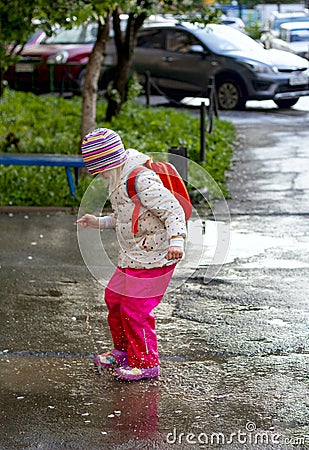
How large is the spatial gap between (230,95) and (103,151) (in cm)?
1464

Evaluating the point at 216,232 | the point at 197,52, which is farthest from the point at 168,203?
the point at 197,52

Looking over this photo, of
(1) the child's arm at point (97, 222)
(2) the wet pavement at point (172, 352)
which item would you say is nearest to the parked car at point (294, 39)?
(2) the wet pavement at point (172, 352)

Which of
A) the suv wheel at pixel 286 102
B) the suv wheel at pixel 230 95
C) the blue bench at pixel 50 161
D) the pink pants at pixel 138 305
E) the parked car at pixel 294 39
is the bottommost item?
the suv wheel at pixel 286 102

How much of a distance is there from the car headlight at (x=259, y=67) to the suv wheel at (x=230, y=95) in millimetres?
439

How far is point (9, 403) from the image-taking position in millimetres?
5020

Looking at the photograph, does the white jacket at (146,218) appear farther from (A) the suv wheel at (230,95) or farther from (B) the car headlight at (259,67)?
(A) the suv wheel at (230,95)

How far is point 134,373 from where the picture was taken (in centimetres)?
532

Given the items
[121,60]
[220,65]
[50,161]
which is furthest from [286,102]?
[50,161]

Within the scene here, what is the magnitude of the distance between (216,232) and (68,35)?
16.7 m

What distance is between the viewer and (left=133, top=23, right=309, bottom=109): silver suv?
63.1ft

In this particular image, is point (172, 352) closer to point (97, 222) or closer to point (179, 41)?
point (97, 222)

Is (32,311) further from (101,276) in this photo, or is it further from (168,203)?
(168,203)

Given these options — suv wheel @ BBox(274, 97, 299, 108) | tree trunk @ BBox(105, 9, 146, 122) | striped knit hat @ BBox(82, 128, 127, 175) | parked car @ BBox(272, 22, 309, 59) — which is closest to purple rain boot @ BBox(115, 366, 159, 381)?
striped knit hat @ BBox(82, 128, 127, 175)

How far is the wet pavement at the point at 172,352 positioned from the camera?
468 cm
